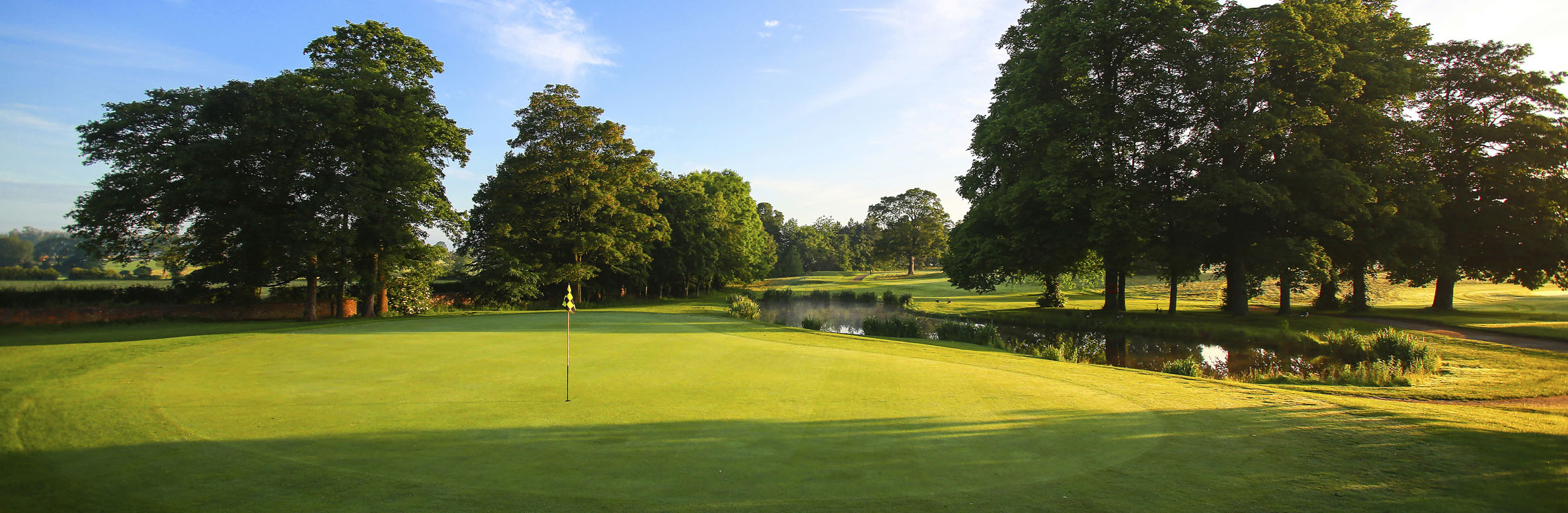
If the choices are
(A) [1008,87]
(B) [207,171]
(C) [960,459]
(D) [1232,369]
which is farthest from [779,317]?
(C) [960,459]

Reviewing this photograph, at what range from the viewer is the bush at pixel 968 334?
1861 centimetres

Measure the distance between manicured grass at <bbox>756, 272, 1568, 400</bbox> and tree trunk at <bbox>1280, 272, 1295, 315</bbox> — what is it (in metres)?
1.00

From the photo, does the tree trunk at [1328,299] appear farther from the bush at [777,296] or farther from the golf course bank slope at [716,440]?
the bush at [777,296]

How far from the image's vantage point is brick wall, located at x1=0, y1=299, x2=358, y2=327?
18.0 meters

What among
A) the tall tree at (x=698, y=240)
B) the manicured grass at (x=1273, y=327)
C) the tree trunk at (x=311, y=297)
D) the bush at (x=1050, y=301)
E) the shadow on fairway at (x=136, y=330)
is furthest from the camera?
the tall tree at (x=698, y=240)

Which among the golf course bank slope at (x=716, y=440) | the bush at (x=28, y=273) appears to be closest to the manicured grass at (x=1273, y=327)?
the golf course bank slope at (x=716, y=440)

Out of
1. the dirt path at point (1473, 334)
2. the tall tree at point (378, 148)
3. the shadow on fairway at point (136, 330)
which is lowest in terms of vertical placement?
the shadow on fairway at point (136, 330)

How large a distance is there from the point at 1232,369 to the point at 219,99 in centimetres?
Answer: 3236

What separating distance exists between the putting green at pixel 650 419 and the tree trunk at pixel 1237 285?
19.3 meters

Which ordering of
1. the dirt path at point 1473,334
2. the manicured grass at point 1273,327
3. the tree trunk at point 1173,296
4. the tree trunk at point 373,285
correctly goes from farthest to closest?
the tree trunk at point 1173,296, the tree trunk at point 373,285, the dirt path at point 1473,334, the manicured grass at point 1273,327

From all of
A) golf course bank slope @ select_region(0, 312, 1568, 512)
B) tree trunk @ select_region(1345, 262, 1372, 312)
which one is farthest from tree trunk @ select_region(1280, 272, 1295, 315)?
golf course bank slope @ select_region(0, 312, 1568, 512)

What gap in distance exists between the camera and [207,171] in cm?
1964

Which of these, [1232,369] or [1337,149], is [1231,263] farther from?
[1232,369]

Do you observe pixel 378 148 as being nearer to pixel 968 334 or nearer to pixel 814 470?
pixel 968 334
